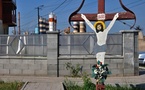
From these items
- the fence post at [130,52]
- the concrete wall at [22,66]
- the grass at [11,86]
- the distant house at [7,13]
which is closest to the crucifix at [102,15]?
the fence post at [130,52]

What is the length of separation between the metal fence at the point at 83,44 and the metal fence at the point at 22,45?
98 cm

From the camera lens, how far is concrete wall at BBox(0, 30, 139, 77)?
13.4 m

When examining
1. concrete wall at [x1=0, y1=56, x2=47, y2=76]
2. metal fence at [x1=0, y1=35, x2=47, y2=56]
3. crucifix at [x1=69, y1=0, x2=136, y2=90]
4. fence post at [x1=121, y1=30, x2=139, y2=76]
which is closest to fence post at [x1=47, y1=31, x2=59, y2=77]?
concrete wall at [x1=0, y1=56, x2=47, y2=76]

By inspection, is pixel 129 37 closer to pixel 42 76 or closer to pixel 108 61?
pixel 108 61

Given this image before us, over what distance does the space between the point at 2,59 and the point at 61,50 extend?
282 centimetres

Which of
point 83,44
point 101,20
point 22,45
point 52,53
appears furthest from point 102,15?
point 22,45

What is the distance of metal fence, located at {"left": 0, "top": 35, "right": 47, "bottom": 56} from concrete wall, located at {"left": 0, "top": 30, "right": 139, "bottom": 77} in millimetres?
464

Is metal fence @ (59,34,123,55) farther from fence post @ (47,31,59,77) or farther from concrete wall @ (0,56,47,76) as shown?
concrete wall @ (0,56,47,76)

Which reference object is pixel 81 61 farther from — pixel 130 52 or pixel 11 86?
pixel 11 86

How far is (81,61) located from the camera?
13453mm

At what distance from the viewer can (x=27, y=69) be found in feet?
44.5

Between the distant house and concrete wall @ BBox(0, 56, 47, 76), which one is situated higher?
the distant house

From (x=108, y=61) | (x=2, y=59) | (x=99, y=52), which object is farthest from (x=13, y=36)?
(x=99, y=52)

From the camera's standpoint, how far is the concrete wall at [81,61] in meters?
13.4
